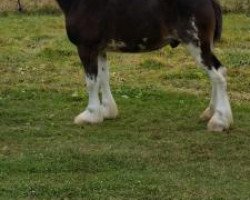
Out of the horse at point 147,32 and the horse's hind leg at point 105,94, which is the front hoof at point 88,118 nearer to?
the horse at point 147,32

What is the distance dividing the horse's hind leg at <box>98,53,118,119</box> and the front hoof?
246mm

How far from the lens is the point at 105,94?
30.3ft

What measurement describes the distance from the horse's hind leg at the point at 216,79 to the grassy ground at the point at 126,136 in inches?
6.4

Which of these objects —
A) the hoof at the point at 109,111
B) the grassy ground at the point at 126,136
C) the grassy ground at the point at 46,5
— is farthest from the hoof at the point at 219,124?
the grassy ground at the point at 46,5

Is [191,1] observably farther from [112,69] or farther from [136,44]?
[112,69]

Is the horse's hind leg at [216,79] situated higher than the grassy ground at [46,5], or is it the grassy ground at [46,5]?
the horse's hind leg at [216,79]

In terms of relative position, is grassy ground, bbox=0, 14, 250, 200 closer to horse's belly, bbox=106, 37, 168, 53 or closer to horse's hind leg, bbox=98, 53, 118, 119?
horse's hind leg, bbox=98, 53, 118, 119

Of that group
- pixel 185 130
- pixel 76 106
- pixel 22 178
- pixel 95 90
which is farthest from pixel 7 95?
pixel 22 178

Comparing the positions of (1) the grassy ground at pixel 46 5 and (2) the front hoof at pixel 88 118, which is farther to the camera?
(1) the grassy ground at pixel 46 5

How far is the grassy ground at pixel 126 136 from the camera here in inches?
251

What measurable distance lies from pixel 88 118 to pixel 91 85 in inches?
16.7

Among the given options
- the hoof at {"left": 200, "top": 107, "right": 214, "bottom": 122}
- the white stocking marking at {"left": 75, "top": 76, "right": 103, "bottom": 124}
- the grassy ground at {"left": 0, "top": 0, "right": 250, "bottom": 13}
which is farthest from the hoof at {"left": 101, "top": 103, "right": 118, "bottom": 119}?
the grassy ground at {"left": 0, "top": 0, "right": 250, "bottom": 13}

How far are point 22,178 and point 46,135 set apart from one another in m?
1.71

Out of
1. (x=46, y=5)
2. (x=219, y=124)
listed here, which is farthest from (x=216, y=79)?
(x=46, y=5)
